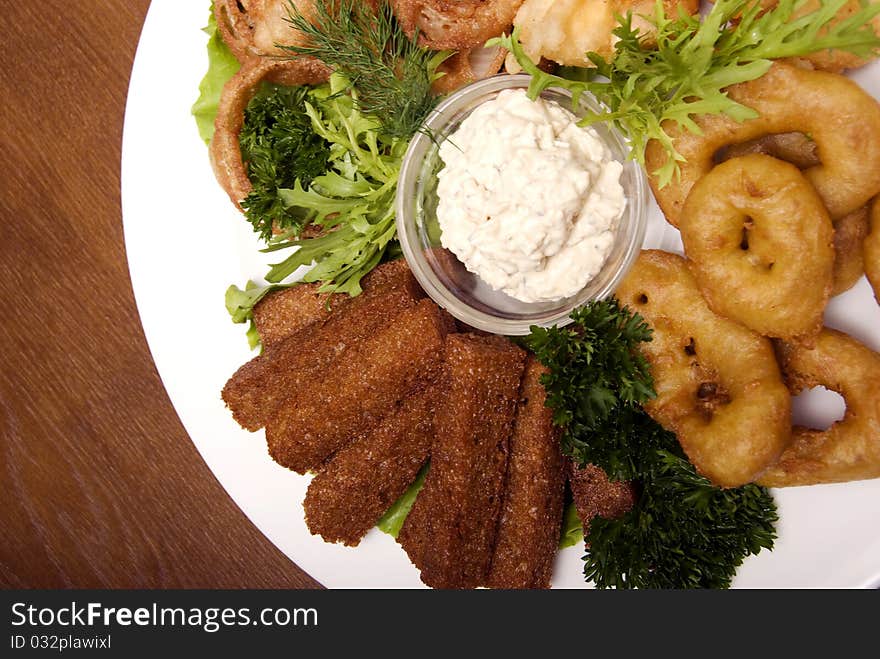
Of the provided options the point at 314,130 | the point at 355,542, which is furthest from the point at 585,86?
the point at 355,542

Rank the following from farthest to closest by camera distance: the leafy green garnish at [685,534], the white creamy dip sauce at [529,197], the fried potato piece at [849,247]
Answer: the leafy green garnish at [685,534] < the fried potato piece at [849,247] < the white creamy dip sauce at [529,197]

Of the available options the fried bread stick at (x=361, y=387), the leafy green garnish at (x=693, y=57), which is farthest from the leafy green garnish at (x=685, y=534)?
the leafy green garnish at (x=693, y=57)

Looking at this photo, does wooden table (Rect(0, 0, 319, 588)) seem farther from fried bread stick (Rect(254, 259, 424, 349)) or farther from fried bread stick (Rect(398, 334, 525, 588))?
fried bread stick (Rect(398, 334, 525, 588))

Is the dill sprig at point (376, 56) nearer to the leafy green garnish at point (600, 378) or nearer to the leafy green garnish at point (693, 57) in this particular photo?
the leafy green garnish at point (693, 57)

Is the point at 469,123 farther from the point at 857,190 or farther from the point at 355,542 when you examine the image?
the point at 355,542

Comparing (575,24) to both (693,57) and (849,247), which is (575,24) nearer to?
(693,57)

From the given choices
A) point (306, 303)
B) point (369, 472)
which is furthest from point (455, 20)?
point (369, 472)
